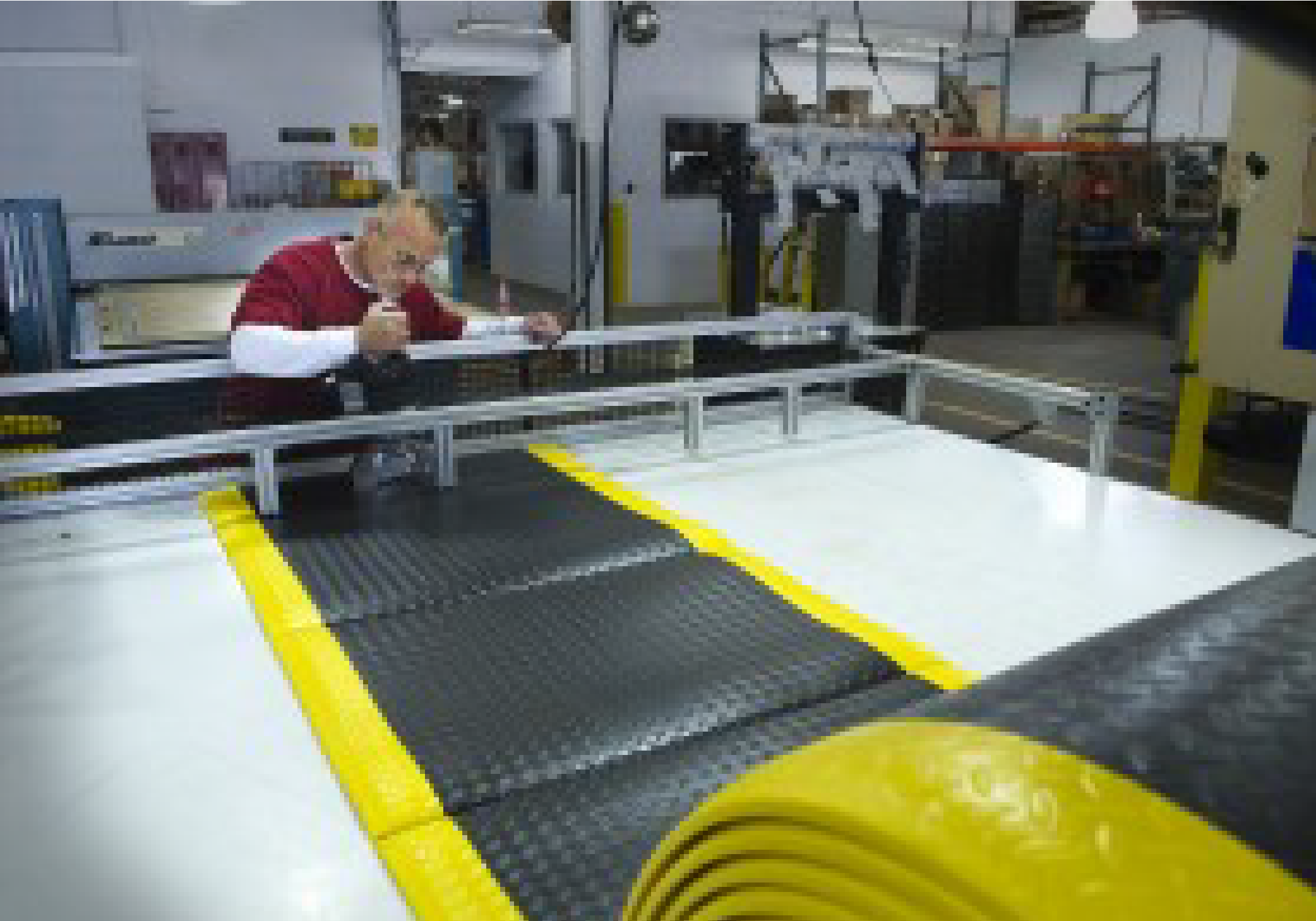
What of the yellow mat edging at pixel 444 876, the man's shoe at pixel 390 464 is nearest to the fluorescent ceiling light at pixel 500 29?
the man's shoe at pixel 390 464

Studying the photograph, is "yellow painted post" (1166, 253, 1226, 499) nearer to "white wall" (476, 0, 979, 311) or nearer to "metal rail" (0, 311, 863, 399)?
"metal rail" (0, 311, 863, 399)

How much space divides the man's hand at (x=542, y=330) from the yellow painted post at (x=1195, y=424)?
348 centimetres

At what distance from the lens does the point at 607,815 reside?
1.70 metres

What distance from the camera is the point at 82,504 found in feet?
9.82

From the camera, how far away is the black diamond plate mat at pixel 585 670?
190 cm

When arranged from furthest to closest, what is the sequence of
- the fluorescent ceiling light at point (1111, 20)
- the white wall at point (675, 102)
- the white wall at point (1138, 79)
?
the white wall at point (675, 102), the white wall at point (1138, 79), the fluorescent ceiling light at point (1111, 20)

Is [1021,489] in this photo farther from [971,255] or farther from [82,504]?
[971,255]

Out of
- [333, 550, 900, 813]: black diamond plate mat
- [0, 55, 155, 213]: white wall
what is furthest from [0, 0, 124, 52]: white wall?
[333, 550, 900, 813]: black diamond plate mat

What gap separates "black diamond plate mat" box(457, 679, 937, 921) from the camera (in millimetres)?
1530

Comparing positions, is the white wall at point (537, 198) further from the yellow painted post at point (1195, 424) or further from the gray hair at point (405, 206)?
the gray hair at point (405, 206)

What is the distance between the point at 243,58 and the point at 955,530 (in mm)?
9032

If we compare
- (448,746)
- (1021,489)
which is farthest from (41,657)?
(1021,489)

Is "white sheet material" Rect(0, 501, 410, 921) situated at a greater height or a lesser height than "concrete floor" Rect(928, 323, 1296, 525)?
greater

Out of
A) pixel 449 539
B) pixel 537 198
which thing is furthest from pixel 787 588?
pixel 537 198
